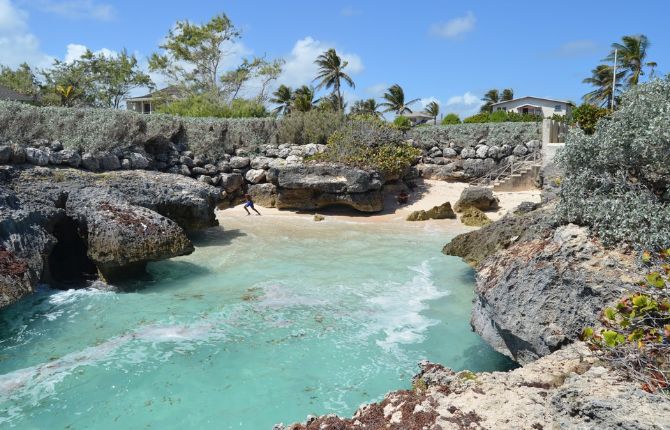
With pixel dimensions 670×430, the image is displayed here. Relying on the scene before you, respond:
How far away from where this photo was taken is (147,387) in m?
6.74

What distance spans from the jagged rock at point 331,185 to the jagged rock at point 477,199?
3.23 m

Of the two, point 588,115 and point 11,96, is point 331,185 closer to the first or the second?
point 588,115

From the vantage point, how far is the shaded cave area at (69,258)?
11539mm

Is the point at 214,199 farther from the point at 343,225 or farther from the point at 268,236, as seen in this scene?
the point at 343,225

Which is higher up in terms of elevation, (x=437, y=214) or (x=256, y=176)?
(x=256, y=176)

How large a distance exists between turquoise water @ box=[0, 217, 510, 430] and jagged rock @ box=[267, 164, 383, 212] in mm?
7442

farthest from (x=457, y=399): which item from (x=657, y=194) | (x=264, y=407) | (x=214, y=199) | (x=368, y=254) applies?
(x=214, y=199)

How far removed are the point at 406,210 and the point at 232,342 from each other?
14342 mm

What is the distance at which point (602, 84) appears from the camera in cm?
5028

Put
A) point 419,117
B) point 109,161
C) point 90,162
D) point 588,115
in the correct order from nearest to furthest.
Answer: point 90,162
point 109,161
point 588,115
point 419,117

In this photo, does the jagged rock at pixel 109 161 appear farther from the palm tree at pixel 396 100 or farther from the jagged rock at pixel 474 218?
the palm tree at pixel 396 100

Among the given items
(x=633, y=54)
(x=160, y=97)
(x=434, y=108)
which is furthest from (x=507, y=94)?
(x=160, y=97)

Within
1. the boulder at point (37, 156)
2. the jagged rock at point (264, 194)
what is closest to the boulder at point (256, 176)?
the jagged rock at point (264, 194)

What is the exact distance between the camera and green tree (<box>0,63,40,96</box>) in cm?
5021
